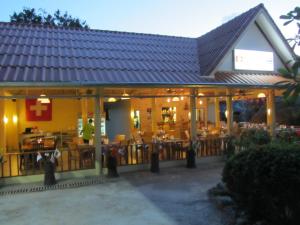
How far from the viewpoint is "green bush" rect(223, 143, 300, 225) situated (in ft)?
15.9

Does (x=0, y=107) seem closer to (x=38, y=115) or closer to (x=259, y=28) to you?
(x=38, y=115)

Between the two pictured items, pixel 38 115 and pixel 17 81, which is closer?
pixel 17 81

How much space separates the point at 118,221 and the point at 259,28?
10.4m

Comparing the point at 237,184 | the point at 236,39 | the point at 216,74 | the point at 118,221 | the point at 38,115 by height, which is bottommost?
the point at 118,221

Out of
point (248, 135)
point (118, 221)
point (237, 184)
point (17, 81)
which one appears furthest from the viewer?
point (248, 135)

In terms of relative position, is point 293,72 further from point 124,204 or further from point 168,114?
point 168,114

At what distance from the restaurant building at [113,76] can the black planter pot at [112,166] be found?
365 mm

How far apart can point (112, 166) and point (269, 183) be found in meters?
5.59

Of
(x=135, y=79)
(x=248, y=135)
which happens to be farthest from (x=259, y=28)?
(x=135, y=79)

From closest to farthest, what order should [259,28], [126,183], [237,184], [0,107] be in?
[237,184] → [126,183] → [0,107] → [259,28]

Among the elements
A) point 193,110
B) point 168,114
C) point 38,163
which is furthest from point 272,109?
point 38,163

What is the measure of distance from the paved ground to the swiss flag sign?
8559mm

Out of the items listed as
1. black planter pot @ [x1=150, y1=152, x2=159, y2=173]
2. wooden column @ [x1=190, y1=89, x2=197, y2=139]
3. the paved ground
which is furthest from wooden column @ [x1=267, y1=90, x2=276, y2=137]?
black planter pot @ [x1=150, y1=152, x2=159, y2=173]

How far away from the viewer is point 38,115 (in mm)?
16094
